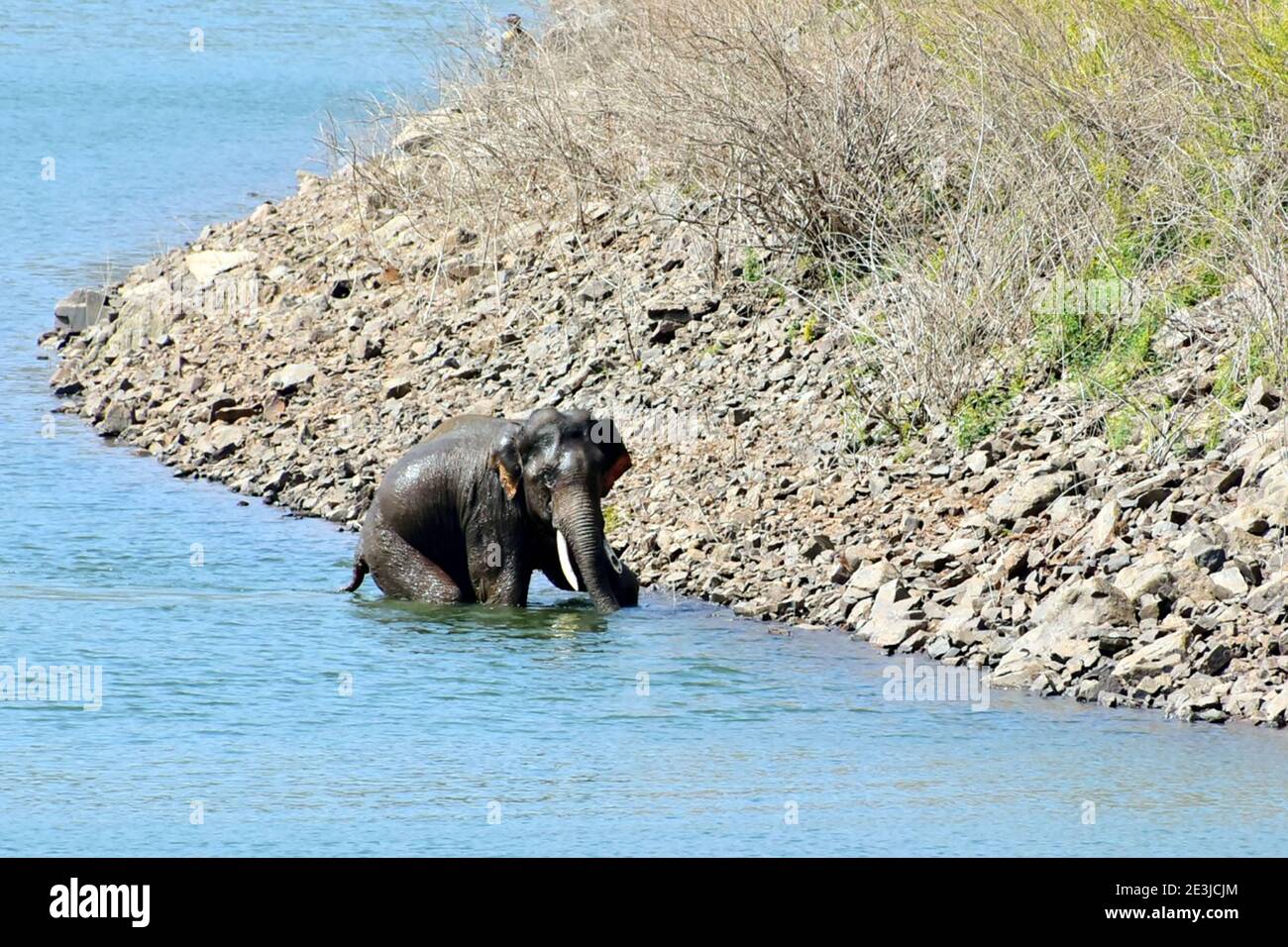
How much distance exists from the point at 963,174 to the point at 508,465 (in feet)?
16.3

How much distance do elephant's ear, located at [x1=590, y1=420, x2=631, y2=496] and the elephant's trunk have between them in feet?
0.99

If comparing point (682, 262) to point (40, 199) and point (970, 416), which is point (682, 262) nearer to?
point (970, 416)

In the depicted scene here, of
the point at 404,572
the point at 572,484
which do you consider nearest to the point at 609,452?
the point at 572,484

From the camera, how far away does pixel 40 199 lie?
3189 centimetres

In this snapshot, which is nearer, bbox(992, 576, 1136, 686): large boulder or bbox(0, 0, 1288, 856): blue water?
bbox(0, 0, 1288, 856): blue water

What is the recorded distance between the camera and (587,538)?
557 inches

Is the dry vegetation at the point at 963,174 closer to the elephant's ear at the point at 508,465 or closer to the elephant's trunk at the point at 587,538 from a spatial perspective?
the elephant's trunk at the point at 587,538

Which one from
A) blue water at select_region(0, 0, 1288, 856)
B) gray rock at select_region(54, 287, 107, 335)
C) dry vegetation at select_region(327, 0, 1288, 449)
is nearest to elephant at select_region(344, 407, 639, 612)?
blue water at select_region(0, 0, 1288, 856)

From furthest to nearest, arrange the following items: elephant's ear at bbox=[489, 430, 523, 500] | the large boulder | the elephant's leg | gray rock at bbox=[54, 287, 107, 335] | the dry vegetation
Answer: gray rock at bbox=[54, 287, 107, 335] → the dry vegetation → the elephant's leg → elephant's ear at bbox=[489, 430, 523, 500] → the large boulder

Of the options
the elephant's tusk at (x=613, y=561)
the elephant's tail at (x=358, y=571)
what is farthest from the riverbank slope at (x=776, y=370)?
the elephant's tail at (x=358, y=571)

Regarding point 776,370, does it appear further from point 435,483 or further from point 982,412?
point 435,483

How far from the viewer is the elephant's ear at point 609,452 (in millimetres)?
14578

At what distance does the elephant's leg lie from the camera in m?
14.7

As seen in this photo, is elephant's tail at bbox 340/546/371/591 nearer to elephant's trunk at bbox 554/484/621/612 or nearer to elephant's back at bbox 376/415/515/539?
elephant's back at bbox 376/415/515/539
